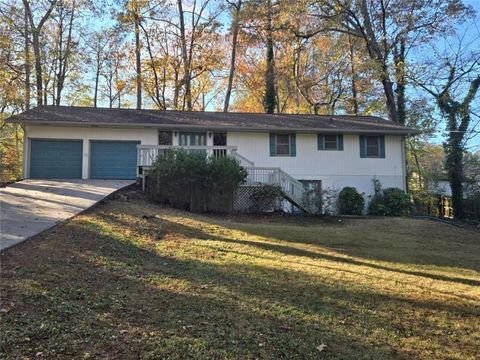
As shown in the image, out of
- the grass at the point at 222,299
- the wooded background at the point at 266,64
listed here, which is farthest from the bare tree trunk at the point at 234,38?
the grass at the point at 222,299

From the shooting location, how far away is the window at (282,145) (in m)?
18.3

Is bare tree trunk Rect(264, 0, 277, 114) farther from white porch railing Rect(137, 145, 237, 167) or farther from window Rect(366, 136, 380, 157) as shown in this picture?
white porch railing Rect(137, 145, 237, 167)

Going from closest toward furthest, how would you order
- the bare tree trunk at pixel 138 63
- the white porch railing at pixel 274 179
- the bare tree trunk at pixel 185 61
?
the white porch railing at pixel 274 179 < the bare tree trunk at pixel 138 63 < the bare tree trunk at pixel 185 61

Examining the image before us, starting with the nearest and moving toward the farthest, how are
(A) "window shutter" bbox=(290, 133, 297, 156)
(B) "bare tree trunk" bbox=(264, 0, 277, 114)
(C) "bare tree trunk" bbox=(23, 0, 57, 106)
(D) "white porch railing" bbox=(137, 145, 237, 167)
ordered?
Answer: (D) "white porch railing" bbox=(137, 145, 237, 167) → (A) "window shutter" bbox=(290, 133, 297, 156) → (C) "bare tree trunk" bbox=(23, 0, 57, 106) → (B) "bare tree trunk" bbox=(264, 0, 277, 114)

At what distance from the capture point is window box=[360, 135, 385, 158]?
18562 mm

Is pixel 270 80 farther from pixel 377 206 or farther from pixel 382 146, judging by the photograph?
pixel 377 206

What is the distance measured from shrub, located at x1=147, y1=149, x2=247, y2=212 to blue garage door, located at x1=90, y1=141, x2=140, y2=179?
431cm

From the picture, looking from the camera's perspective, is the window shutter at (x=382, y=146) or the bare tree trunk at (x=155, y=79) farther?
the bare tree trunk at (x=155, y=79)

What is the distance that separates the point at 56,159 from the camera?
17297 mm

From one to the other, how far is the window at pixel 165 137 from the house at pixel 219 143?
44 millimetres

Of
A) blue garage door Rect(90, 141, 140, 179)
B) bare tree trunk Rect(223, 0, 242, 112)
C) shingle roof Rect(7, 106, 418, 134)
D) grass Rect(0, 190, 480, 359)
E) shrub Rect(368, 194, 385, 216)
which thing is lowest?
grass Rect(0, 190, 480, 359)

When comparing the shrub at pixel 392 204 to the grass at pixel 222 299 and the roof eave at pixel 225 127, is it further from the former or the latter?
the grass at pixel 222 299

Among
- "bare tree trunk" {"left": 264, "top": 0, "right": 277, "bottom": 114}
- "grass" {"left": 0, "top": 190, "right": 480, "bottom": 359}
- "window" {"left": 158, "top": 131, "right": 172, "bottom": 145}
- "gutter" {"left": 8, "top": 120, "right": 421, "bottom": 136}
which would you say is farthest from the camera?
"bare tree trunk" {"left": 264, "top": 0, "right": 277, "bottom": 114}

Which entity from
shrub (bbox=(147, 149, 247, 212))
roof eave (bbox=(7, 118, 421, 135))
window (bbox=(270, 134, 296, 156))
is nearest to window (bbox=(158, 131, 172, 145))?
roof eave (bbox=(7, 118, 421, 135))
